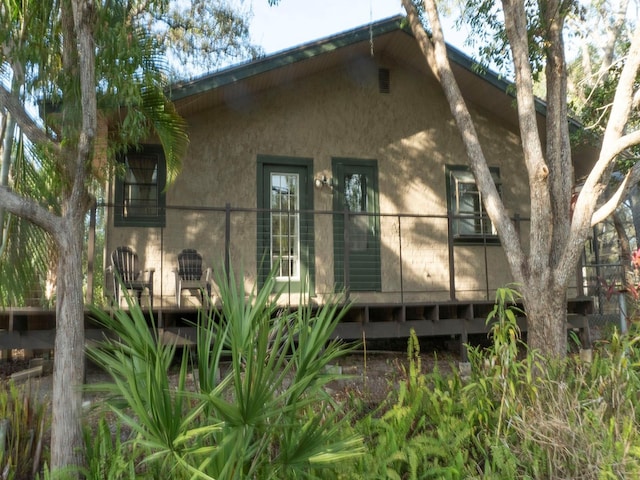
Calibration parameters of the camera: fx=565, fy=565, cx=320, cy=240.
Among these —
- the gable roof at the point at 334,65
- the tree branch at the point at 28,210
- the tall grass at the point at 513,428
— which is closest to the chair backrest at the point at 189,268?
the gable roof at the point at 334,65

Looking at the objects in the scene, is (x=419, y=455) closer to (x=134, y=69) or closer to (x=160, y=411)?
(x=160, y=411)

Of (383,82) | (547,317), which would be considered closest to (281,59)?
(383,82)

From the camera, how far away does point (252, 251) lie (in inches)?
349

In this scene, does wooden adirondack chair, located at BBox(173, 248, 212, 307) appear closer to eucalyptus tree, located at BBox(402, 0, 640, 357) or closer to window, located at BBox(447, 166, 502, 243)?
eucalyptus tree, located at BBox(402, 0, 640, 357)

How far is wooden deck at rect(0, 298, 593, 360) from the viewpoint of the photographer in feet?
21.2

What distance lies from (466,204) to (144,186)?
219 inches

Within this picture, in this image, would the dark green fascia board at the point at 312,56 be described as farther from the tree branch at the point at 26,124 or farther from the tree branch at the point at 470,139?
the tree branch at the point at 26,124

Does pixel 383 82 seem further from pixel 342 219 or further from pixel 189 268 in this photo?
pixel 189 268

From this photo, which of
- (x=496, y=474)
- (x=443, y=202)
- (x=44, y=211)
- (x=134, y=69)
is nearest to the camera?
(x=496, y=474)

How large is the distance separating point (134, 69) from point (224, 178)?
4094 millimetres

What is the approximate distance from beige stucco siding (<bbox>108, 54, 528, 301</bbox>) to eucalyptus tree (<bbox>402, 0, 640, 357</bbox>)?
2.54 m

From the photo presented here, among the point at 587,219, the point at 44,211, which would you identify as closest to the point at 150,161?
the point at 44,211

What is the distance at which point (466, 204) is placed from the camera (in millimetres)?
10188

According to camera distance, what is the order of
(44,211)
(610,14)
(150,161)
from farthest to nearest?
(610,14)
(150,161)
(44,211)
